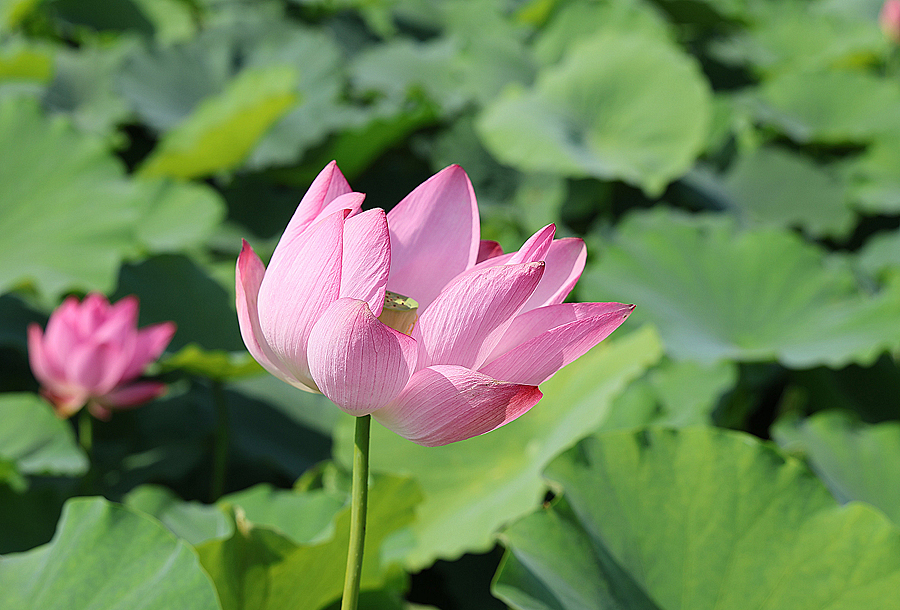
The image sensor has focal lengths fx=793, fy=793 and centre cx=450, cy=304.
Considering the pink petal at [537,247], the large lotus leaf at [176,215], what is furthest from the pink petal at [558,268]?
the large lotus leaf at [176,215]

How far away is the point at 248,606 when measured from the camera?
60 cm

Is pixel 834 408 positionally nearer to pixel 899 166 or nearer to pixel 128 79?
pixel 899 166

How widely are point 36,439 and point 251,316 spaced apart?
2.31ft

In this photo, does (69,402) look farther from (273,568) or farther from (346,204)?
(346,204)

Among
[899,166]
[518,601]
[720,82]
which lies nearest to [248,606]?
[518,601]

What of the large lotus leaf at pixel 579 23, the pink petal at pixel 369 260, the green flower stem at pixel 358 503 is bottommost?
the large lotus leaf at pixel 579 23

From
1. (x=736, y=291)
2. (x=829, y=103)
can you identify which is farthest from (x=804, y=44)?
(x=736, y=291)

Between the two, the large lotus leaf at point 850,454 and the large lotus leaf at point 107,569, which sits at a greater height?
the large lotus leaf at point 107,569

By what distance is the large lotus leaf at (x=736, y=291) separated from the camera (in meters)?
1.22

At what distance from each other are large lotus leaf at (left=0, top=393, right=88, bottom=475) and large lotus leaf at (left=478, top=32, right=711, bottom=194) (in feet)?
2.98

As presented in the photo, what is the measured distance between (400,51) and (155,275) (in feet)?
3.42

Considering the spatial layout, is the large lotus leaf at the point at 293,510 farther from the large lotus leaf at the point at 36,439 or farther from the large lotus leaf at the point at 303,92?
the large lotus leaf at the point at 303,92

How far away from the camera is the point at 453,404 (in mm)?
352

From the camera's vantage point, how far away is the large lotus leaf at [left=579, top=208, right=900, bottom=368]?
122 centimetres
